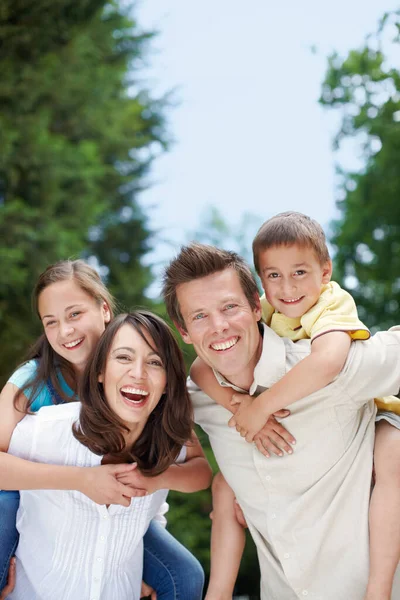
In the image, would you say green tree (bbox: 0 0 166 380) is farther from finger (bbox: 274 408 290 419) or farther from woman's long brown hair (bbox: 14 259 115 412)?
finger (bbox: 274 408 290 419)

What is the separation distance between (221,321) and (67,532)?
1.00 m

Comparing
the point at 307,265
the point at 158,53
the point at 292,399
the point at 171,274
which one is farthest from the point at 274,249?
the point at 158,53

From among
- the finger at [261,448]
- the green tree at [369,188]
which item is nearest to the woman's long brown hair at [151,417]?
the finger at [261,448]

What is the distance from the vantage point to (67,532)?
8.41 ft

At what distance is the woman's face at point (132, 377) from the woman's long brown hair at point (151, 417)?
0.07ft

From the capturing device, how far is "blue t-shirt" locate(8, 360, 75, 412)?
284 cm

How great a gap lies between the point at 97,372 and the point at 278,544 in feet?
3.15

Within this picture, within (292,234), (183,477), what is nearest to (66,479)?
(183,477)

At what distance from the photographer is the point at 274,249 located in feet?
8.54

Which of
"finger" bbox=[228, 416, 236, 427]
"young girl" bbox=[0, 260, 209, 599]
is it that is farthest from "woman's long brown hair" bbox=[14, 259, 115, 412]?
"finger" bbox=[228, 416, 236, 427]

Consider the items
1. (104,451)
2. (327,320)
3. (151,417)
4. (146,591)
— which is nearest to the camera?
(327,320)

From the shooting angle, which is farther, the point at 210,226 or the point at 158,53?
the point at 210,226

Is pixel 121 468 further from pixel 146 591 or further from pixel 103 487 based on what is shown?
pixel 146 591

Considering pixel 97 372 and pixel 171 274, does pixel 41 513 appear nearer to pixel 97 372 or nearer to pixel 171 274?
pixel 97 372
